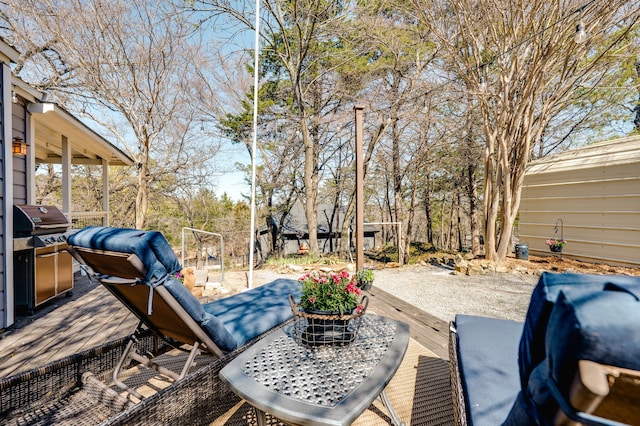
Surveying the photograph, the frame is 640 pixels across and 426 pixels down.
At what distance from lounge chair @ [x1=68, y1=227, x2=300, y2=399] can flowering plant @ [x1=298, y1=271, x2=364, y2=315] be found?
0.52 metres

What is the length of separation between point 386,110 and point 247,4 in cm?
485

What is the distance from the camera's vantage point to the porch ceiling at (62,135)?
3.96m

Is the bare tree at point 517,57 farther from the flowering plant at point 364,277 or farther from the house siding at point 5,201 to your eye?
the house siding at point 5,201

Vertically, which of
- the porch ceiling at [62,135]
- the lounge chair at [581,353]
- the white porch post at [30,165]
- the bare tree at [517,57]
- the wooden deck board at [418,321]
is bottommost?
the wooden deck board at [418,321]

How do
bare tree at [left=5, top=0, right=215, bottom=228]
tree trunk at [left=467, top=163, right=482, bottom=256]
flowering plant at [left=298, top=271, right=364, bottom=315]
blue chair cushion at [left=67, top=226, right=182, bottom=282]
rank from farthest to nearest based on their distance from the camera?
tree trunk at [left=467, top=163, right=482, bottom=256] → bare tree at [left=5, top=0, right=215, bottom=228] → flowering plant at [left=298, top=271, right=364, bottom=315] → blue chair cushion at [left=67, top=226, right=182, bottom=282]

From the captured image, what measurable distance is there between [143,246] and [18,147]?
354 cm

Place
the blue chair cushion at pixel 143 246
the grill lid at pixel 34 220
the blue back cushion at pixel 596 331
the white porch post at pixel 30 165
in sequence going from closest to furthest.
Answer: the blue back cushion at pixel 596 331 < the blue chair cushion at pixel 143 246 < the grill lid at pixel 34 220 < the white porch post at pixel 30 165

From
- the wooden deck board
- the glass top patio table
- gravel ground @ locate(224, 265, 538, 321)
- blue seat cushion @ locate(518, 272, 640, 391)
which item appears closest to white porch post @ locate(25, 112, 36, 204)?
gravel ground @ locate(224, 265, 538, 321)

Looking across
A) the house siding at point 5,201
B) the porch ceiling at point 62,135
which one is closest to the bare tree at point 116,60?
the porch ceiling at point 62,135

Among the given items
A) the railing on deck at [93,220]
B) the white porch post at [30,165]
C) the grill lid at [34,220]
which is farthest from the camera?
the railing on deck at [93,220]

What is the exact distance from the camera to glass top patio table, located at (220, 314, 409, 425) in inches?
45.8

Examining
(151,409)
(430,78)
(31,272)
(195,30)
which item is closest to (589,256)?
(430,78)

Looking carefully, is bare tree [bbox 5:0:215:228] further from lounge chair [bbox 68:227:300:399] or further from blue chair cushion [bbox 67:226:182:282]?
blue chair cushion [bbox 67:226:182:282]

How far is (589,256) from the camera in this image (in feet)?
22.6
